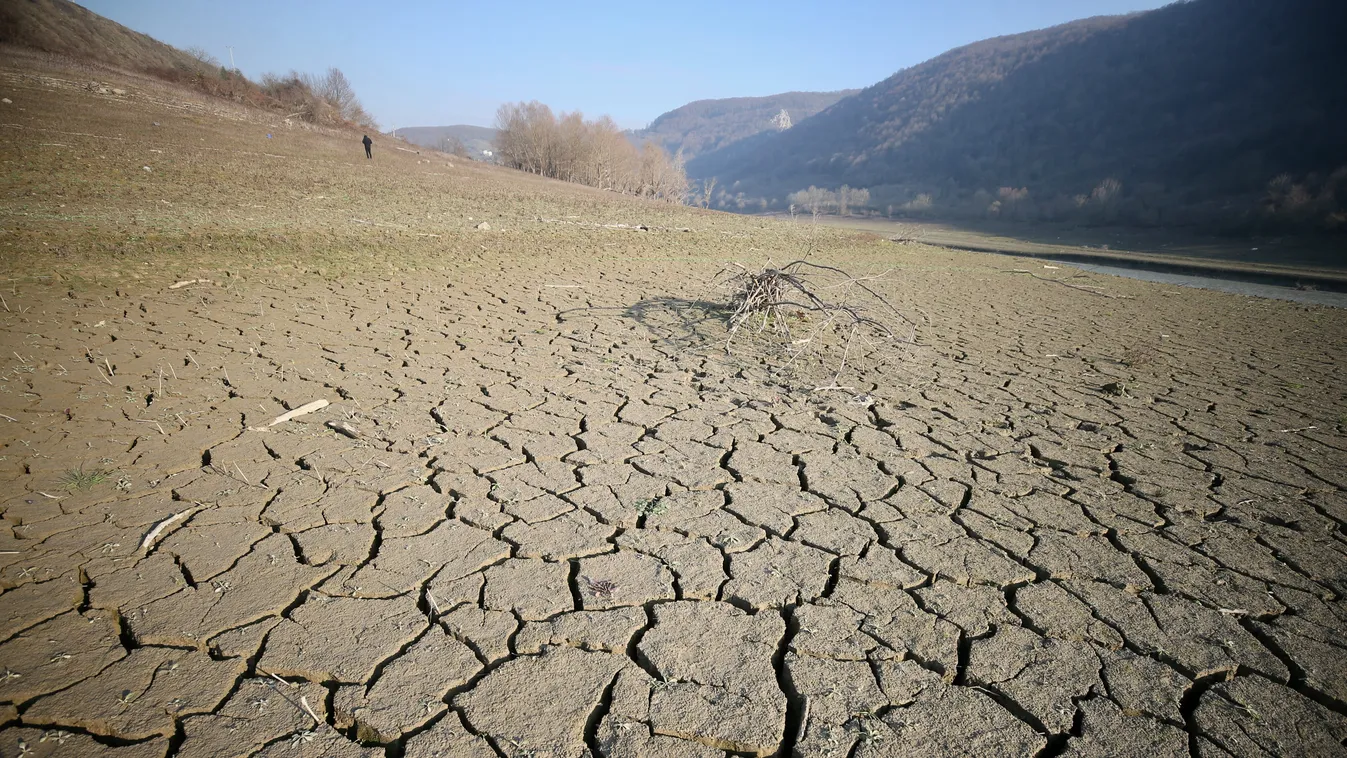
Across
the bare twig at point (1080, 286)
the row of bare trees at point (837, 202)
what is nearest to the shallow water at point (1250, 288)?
the bare twig at point (1080, 286)

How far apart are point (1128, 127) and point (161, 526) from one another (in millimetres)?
72771

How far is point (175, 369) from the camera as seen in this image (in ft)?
12.4

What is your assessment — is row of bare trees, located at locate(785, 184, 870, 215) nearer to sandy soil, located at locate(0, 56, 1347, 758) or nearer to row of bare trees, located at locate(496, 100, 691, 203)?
row of bare trees, located at locate(496, 100, 691, 203)

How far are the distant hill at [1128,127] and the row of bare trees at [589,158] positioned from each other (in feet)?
81.2

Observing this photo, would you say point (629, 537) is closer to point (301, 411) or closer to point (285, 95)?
point (301, 411)

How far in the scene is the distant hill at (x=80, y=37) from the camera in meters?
27.5

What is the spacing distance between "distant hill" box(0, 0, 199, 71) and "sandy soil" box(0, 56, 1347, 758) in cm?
3452

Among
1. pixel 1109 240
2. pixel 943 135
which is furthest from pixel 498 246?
pixel 943 135

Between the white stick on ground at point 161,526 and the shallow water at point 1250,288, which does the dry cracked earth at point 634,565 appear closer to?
the white stick on ground at point 161,526

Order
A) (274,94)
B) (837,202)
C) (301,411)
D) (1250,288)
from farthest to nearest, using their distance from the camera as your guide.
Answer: (837,202) → (274,94) → (1250,288) → (301,411)

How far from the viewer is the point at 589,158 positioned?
1500 inches

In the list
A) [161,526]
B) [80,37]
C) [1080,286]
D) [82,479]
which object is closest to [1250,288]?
[1080,286]

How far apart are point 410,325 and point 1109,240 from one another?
34.4 metres

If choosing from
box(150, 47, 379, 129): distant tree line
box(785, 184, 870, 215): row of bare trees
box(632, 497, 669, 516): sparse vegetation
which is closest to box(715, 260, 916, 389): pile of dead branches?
box(632, 497, 669, 516): sparse vegetation
